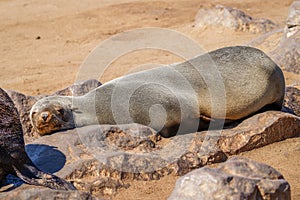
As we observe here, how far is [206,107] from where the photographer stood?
5.80 m

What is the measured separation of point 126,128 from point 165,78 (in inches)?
43.6

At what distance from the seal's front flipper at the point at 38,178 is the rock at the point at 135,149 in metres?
0.48

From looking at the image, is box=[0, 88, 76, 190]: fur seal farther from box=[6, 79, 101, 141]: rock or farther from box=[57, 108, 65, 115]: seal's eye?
box=[57, 108, 65, 115]: seal's eye

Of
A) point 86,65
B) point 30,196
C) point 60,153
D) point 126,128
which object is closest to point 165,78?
point 126,128

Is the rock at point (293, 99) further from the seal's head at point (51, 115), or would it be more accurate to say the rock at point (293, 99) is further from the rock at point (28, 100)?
the seal's head at point (51, 115)

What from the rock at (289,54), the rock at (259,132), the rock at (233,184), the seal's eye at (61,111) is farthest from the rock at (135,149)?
the rock at (289,54)

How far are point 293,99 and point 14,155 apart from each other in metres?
3.72

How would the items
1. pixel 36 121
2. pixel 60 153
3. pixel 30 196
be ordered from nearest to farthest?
pixel 30 196 → pixel 60 153 → pixel 36 121

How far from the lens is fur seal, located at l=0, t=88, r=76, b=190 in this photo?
3756 millimetres

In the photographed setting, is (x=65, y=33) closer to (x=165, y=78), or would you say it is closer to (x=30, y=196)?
(x=165, y=78)

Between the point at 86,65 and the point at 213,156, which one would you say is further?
the point at 86,65

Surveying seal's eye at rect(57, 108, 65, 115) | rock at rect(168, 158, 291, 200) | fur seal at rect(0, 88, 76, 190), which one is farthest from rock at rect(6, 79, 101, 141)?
rock at rect(168, 158, 291, 200)

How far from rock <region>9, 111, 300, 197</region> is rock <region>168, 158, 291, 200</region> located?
1536 millimetres

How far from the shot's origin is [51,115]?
220 inches
